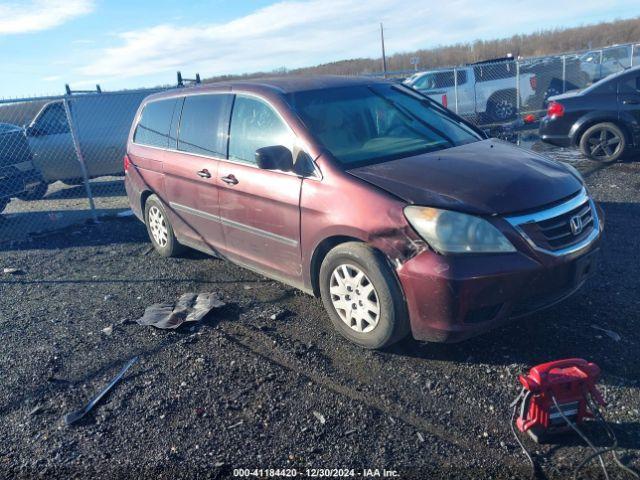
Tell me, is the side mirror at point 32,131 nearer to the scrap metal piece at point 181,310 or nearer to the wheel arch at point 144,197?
the wheel arch at point 144,197

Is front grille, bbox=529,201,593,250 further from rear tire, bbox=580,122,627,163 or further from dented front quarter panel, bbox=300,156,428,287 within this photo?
rear tire, bbox=580,122,627,163

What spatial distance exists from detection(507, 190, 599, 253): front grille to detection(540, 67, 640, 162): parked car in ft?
20.0

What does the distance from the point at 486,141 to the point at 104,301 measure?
3.84 m

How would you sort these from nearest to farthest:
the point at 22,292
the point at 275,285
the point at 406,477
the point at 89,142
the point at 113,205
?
the point at 406,477
the point at 275,285
the point at 22,292
the point at 113,205
the point at 89,142

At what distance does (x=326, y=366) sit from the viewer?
381cm

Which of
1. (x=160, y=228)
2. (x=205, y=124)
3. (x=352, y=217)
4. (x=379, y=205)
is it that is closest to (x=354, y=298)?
(x=352, y=217)

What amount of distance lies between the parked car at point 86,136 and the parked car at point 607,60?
13878 millimetres

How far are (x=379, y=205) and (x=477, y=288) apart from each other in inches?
31.4

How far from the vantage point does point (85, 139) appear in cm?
1130

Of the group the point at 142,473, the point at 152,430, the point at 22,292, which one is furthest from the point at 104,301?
→ the point at 142,473

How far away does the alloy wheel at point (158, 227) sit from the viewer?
636 centimetres

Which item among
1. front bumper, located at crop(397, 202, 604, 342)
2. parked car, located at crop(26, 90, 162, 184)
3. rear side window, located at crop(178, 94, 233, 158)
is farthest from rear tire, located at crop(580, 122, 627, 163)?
parked car, located at crop(26, 90, 162, 184)

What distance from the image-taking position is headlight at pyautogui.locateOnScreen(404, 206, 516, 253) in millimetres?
3355

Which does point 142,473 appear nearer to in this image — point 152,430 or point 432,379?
point 152,430
